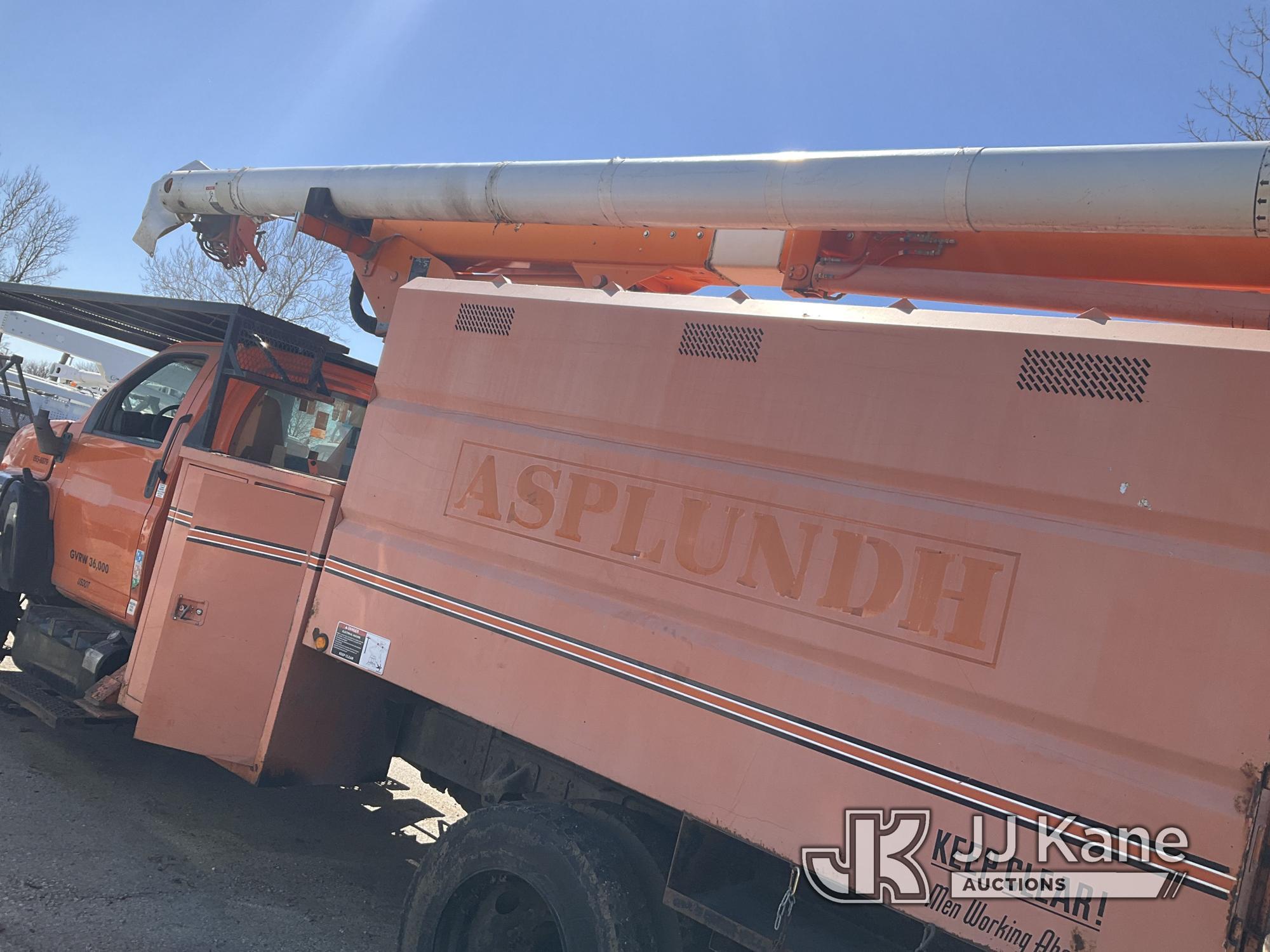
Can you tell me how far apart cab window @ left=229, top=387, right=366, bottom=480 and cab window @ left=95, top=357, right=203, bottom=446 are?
1.50 feet

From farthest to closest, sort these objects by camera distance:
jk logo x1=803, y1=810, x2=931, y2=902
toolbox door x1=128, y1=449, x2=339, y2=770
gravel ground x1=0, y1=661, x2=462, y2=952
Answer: toolbox door x1=128, y1=449, x2=339, y2=770, gravel ground x1=0, y1=661, x2=462, y2=952, jk logo x1=803, y1=810, x2=931, y2=902

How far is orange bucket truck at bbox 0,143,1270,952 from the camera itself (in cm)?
245

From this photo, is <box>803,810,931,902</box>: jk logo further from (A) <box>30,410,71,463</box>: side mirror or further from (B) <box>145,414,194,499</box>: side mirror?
(A) <box>30,410,71,463</box>: side mirror

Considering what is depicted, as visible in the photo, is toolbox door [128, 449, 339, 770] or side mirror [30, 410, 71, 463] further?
side mirror [30, 410, 71, 463]

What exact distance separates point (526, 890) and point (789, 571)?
1.48 meters

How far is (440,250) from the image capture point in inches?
231

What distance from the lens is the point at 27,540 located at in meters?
5.89

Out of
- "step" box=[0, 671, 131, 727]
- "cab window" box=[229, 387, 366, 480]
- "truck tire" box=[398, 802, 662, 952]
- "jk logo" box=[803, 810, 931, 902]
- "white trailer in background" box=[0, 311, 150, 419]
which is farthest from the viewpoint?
"white trailer in background" box=[0, 311, 150, 419]

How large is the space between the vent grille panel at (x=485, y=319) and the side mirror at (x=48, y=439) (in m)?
3.33

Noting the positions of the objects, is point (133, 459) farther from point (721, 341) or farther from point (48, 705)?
point (721, 341)

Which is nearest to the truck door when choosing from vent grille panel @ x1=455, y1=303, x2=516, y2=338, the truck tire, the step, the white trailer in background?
the step

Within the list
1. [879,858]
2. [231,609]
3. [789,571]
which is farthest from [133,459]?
[879,858]

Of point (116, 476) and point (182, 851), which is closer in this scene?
point (182, 851)

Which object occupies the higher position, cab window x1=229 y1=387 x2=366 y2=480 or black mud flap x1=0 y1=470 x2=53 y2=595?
cab window x1=229 y1=387 x2=366 y2=480
